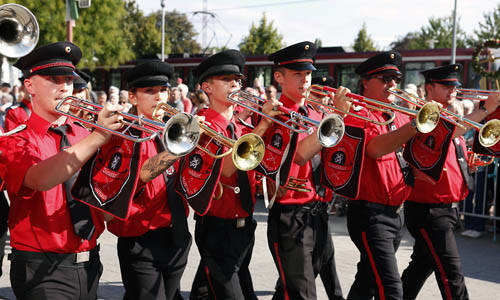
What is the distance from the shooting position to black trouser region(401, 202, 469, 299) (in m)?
4.56

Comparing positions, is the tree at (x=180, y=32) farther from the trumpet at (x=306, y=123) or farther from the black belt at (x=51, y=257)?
the black belt at (x=51, y=257)

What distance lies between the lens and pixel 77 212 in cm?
314

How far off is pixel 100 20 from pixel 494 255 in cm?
2322

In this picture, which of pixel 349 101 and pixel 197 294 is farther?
pixel 197 294

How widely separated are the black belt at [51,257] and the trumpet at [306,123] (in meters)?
1.46

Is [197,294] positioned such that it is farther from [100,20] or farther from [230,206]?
[100,20]

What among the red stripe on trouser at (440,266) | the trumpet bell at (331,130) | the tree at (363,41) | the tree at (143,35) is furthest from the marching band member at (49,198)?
the tree at (363,41)

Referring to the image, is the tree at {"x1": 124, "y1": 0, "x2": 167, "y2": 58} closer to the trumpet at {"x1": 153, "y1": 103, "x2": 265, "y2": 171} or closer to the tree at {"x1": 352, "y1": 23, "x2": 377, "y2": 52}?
the tree at {"x1": 352, "y1": 23, "x2": 377, "y2": 52}

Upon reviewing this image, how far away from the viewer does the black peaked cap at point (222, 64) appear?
4137 millimetres

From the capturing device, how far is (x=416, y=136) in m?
4.62

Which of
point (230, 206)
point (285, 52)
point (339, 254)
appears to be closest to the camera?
point (230, 206)

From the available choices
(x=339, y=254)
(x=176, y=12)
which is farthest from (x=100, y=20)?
(x=176, y=12)

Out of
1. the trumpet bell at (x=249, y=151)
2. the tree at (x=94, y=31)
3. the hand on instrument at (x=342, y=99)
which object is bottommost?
the trumpet bell at (x=249, y=151)

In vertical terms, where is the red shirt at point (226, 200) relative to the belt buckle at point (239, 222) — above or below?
above
